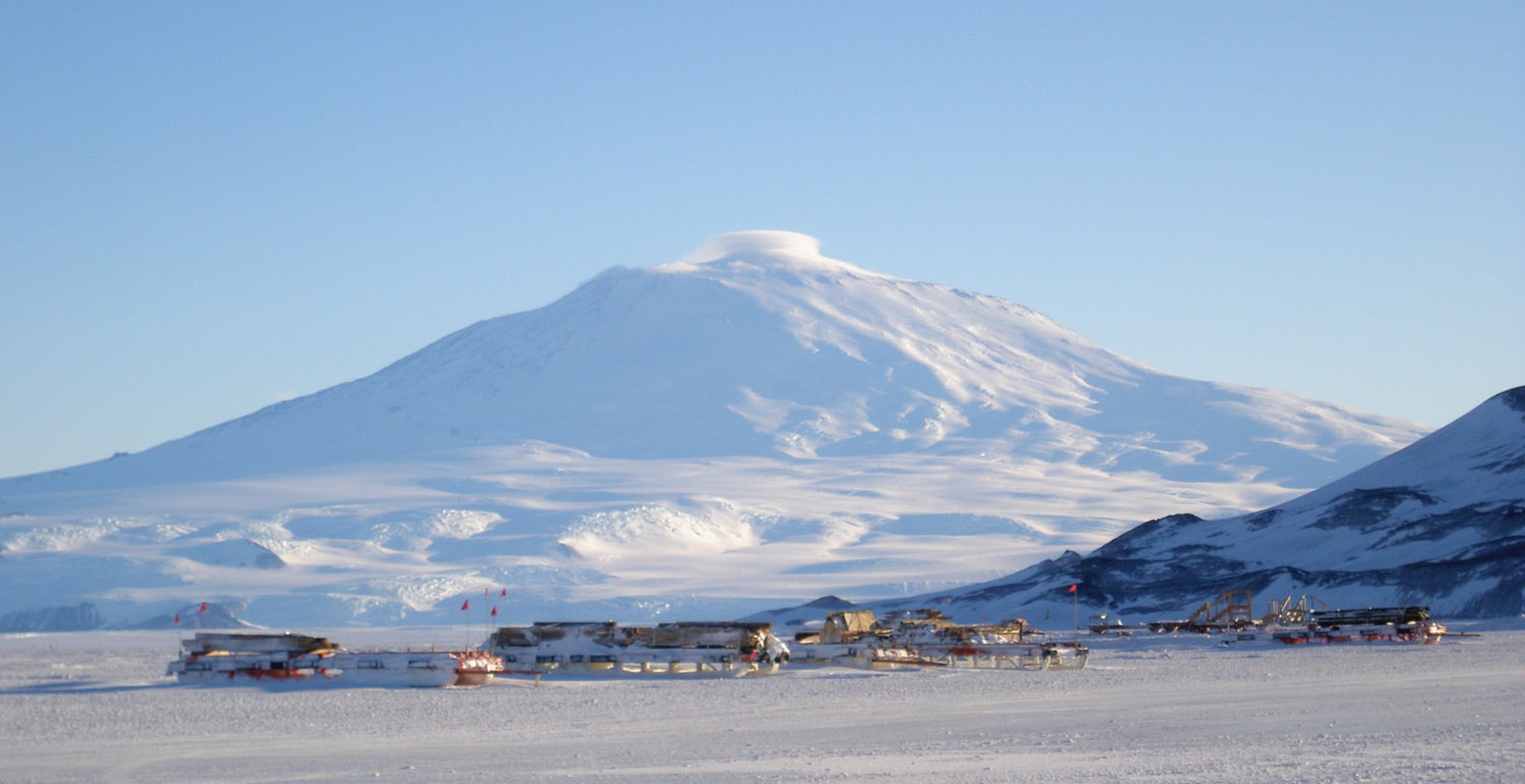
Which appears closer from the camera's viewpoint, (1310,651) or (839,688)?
(839,688)

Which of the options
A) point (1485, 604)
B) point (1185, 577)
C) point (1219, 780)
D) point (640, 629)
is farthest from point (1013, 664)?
point (1185, 577)

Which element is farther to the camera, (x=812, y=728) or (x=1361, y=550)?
(x=1361, y=550)

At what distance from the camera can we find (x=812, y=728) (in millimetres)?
33906

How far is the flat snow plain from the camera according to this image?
1041 inches

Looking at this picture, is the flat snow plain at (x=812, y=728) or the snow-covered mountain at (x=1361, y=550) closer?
the flat snow plain at (x=812, y=728)

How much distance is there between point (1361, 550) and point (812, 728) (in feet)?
307

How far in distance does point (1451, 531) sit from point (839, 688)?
272 feet

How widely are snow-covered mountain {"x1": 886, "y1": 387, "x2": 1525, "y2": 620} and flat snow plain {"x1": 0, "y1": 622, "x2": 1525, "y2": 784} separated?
54.9 m

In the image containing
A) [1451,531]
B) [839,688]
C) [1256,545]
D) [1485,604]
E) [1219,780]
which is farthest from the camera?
[1256,545]

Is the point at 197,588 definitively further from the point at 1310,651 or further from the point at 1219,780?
the point at 1219,780

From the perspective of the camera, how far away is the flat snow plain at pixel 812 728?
26.5m

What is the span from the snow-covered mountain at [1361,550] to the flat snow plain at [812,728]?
180 ft

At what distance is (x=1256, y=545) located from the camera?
12744 centimetres

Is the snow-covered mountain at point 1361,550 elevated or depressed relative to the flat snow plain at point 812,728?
elevated
